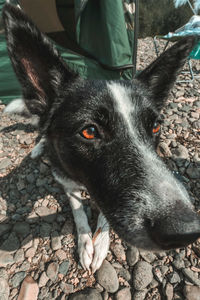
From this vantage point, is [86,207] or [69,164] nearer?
[69,164]

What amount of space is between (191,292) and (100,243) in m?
1.03

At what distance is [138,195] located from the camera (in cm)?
139

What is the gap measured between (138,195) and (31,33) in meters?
1.62

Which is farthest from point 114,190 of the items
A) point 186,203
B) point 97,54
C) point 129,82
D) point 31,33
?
point 97,54

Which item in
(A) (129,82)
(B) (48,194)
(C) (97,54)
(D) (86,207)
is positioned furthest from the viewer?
(C) (97,54)

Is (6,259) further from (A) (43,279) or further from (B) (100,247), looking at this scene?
(B) (100,247)

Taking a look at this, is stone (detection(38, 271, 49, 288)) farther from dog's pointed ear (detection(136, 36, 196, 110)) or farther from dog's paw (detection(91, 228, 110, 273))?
dog's pointed ear (detection(136, 36, 196, 110))

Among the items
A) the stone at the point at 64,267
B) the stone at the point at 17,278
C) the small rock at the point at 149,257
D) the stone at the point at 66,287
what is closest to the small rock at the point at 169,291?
the small rock at the point at 149,257

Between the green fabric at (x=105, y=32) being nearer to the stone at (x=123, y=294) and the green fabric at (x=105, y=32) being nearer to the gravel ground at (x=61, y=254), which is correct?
the gravel ground at (x=61, y=254)

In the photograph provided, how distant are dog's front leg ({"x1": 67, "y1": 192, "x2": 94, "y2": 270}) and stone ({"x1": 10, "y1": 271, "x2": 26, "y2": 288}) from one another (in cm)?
66

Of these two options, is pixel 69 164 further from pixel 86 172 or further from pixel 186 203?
pixel 186 203

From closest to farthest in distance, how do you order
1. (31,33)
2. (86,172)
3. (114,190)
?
(114,190), (31,33), (86,172)

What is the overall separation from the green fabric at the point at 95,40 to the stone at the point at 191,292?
3.52m

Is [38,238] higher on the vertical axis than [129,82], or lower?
lower
